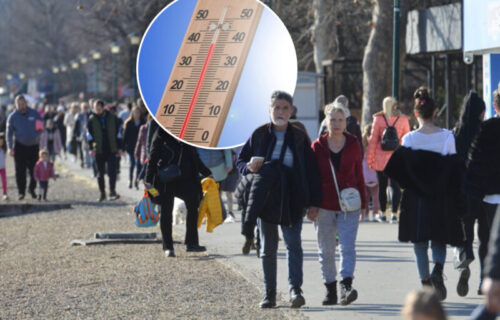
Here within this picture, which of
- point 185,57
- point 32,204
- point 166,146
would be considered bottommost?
point 32,204

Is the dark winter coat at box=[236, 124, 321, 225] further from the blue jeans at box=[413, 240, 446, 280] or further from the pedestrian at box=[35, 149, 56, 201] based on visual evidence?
the pedestrian at box=[35, 149, 56, 201]

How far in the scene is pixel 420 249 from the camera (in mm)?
7477

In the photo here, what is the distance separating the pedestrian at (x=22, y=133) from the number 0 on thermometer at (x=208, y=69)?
30.5 ft

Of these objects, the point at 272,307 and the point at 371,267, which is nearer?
the point at 272,307

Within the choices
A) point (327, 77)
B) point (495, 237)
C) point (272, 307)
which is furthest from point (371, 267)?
point (327, 77)

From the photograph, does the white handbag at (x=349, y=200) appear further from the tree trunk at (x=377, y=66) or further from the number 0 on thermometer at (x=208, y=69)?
the tree trunk at (x=377, y=66)

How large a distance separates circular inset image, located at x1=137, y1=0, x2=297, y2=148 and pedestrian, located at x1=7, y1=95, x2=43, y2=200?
9280mm

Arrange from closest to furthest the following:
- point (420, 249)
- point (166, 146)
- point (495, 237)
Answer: point (495, 237), point (420, 249), point (166, 146)

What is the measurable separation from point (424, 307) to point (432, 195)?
421cm

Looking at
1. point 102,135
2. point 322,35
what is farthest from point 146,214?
point 322,35

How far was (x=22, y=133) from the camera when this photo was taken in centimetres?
1856

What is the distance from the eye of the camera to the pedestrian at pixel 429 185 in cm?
730

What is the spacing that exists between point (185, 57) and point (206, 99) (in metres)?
0.59

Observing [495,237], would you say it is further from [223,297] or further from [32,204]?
[32,204]
